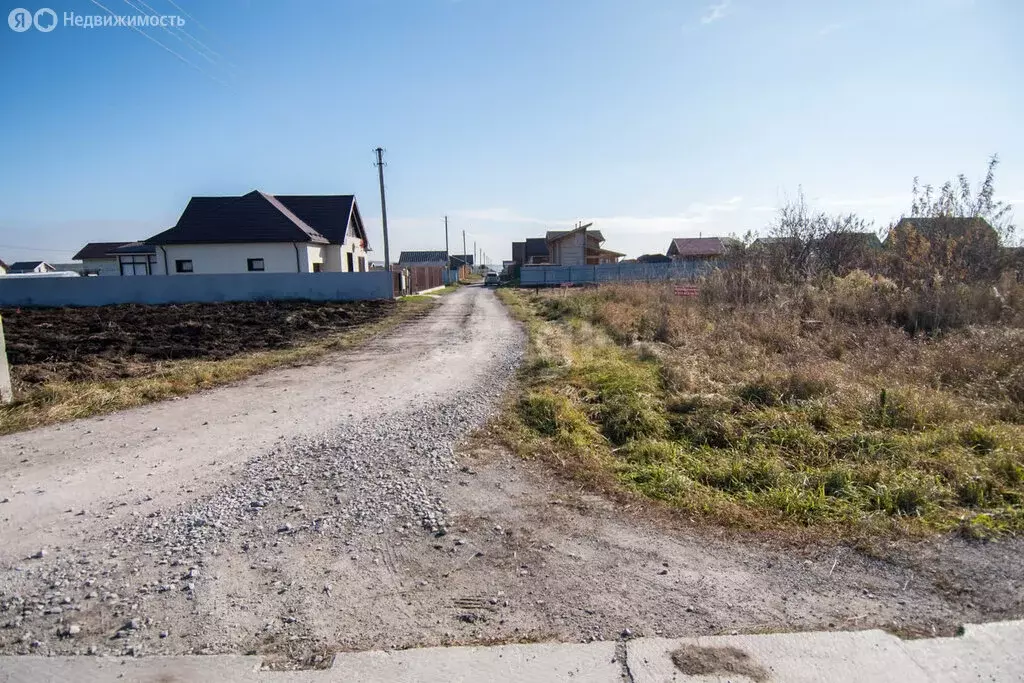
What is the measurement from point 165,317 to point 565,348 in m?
13.9

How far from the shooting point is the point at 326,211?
34156 mm

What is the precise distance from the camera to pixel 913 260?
12914mm

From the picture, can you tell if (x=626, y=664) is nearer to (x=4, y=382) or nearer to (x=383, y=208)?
(x=4, y=382)

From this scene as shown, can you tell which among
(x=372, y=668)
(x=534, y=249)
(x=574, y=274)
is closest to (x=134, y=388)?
(x=372, y=668)

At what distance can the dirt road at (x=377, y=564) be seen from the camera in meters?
2.62

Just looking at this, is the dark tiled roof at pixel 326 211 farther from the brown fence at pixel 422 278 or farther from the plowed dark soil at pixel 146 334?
the plowed dark soil at pixel 146 334

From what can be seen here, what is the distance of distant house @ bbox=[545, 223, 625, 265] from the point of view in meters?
54.5

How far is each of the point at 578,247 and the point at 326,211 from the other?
2768cm

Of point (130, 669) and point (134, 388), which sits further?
point (134, 388)

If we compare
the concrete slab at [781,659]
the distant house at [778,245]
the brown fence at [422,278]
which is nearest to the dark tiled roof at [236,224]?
the brown fence at [422,278]

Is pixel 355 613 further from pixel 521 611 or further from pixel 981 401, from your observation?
pixel 981 401

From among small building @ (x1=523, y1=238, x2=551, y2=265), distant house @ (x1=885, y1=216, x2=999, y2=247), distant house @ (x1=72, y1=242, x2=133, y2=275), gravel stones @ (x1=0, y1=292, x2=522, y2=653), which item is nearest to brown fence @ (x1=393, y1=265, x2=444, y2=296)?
distant house @ (x1=885, y1=216, x2=999, y2=247)

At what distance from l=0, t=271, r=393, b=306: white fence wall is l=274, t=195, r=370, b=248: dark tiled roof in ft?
25.6

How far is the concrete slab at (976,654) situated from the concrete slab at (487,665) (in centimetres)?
136
